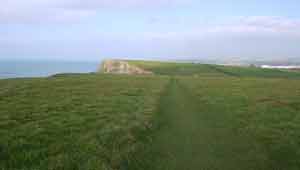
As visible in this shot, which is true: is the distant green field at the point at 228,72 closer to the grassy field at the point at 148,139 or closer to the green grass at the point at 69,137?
the grassy field at the point at 148,139

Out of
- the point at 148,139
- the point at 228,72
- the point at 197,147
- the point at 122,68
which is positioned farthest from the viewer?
the point at 122,68

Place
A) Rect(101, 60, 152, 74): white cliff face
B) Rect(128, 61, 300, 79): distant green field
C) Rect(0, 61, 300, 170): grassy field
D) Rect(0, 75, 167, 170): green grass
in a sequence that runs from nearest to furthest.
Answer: Rect(0, 75, 167, 170): green grass < Rect(0, 61, 300, 170): grassy field < Rect(128, 61, 300, 79): distant green field < Rect(101, 60, 152, 74): white cliff face

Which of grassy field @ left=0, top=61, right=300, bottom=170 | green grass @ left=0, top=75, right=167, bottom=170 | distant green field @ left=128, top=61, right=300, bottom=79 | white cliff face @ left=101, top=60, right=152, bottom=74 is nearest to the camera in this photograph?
green grass @ left=0, top=75, right=167, bottom=170

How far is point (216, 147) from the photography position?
9.79 meters

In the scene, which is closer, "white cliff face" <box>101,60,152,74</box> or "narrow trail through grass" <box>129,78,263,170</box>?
"narrow trail through grass" <box>129,78,263,170</box>

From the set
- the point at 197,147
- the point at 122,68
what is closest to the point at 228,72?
the point at 122,68

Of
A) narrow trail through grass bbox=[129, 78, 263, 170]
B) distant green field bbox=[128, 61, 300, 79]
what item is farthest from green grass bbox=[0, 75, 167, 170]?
distant green field bbox=[128, 61, 300, 79]

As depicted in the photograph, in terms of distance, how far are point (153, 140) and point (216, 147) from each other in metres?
2.94

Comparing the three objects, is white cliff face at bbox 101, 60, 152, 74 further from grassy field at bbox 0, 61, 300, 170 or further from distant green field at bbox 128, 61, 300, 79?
grassy field at bbox 0, 61, 300, 170

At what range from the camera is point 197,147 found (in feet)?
31.9

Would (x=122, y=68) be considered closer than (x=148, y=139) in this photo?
No

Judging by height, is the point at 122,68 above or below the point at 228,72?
above

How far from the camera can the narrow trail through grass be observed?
820 centimetres

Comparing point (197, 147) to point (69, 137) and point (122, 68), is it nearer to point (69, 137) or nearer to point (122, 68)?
point (69, 137)
